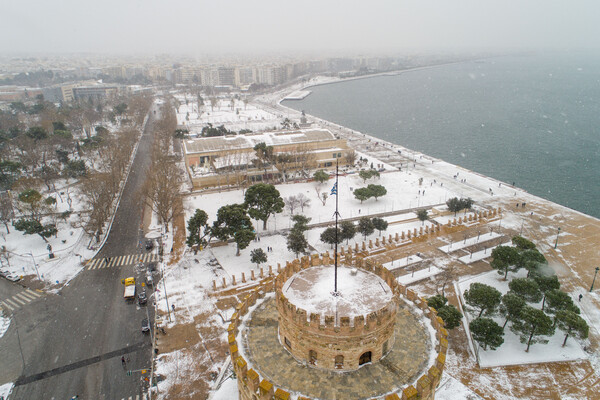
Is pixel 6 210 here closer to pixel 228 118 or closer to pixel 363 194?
pixel 363 194

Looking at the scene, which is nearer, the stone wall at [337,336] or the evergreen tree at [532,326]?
the stone wall at [337,336]

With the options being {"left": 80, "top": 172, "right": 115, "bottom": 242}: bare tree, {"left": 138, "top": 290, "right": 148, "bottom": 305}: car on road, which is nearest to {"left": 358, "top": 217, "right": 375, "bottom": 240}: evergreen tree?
{"left": 138, "top": 290, "right": 148, "bottom": 305}: car on road

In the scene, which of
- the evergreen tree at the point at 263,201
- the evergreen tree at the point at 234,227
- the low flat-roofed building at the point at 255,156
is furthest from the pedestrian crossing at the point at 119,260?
the low flat-roofed building at the point at 255,156

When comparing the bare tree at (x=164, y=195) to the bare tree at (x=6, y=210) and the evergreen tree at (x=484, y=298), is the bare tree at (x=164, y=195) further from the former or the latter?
the evergreen tree at (x=484, y=298)

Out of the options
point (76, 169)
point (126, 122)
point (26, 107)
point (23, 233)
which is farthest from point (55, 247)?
point (26, 107)

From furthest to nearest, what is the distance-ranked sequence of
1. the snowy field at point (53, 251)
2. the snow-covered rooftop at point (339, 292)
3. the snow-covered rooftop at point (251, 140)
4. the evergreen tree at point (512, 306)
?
the snow-covered rooftop at point (251, 140) < the snowy field at point (53, 251) < the evergreen tree at point (512, 306) < the snow-covered rooftop at point (339, 292)

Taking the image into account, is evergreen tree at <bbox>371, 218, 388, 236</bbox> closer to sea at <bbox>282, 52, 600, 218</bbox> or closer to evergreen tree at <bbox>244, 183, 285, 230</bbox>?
evergreen tree at <bbox>244, 183, 285, 230</bbox>

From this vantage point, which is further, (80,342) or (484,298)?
(80,342)

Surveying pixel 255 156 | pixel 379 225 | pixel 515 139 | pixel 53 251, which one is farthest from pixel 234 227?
pixel 515 139
